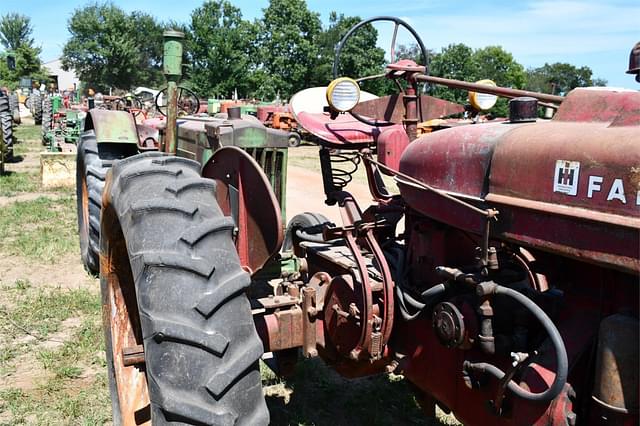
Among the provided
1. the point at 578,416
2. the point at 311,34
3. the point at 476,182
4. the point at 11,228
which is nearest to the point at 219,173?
the point at 476,182

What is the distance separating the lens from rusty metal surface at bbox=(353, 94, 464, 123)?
3.02 m

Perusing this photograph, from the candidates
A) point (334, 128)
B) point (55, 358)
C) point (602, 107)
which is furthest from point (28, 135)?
point (602, 107)

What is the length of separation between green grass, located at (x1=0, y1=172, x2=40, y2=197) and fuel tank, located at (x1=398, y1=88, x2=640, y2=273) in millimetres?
9350

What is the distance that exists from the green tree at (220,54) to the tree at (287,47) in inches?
55.2

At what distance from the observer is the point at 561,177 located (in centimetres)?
169

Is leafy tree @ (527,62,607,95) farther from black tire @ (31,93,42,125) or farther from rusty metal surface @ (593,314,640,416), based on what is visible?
rusty metal surface @ (593,314,640,416)

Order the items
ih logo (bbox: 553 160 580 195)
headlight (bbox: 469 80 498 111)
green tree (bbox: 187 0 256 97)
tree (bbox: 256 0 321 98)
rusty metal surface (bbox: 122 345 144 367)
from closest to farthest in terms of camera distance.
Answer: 1. ih logo (bbox: 553 160 580 195)
2. rusty metal surface (bbox: 122 345 144 367)
3. headlight (bbox: 469 80 498 111)
4. tree (bbox: 256 0 321 98)
5. green tree (bbox: 187 0 256 97)

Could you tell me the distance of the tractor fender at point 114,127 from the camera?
516cm

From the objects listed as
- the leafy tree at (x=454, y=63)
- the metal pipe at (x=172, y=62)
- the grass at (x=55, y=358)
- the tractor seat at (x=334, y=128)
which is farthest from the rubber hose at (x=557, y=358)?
the leafy tree at (x=454, y=63)

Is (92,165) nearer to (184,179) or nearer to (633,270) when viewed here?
(184,179)

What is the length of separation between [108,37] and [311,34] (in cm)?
2090

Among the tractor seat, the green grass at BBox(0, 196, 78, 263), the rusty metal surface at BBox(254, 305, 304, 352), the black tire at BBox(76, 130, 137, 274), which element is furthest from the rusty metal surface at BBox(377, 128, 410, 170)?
the green grass at BBox(0, 196, 78, 263)

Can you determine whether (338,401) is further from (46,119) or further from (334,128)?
(46,119)

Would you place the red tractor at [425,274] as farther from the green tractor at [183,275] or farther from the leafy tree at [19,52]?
the leafy tree at [19,52]
